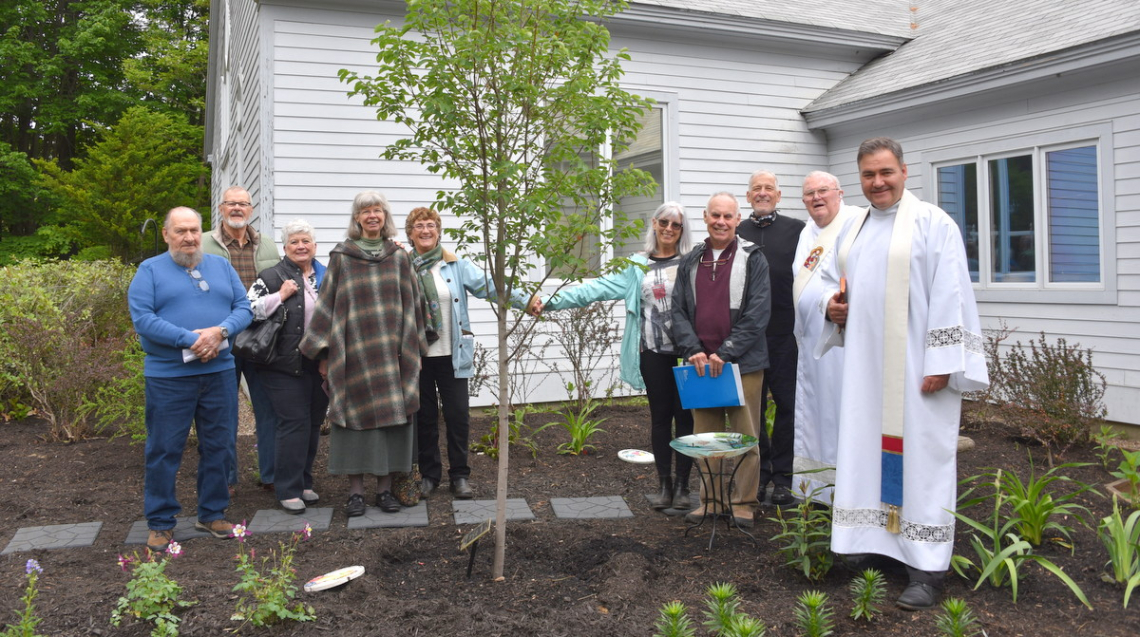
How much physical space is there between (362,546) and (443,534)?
445 millimetres

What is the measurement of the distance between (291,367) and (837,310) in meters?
3.09

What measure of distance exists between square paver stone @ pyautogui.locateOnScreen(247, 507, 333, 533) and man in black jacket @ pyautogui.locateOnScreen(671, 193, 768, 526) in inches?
83.1

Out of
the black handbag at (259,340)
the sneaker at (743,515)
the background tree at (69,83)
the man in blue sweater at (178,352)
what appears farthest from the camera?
the background tree at (69,83)

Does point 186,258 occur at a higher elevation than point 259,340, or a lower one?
higher

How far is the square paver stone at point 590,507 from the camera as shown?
5121mm

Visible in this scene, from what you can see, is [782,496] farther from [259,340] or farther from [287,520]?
[259,340]

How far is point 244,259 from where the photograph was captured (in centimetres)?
566

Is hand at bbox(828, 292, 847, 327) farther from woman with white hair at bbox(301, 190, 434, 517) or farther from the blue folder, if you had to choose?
woman with white hair at bbox(301, 190, 434, 517)

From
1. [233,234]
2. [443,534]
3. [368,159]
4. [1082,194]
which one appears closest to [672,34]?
[368,159]

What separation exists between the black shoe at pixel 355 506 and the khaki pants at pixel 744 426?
6.48 ft

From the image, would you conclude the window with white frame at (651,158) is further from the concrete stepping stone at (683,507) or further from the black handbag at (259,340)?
the black handbag at (259,340)

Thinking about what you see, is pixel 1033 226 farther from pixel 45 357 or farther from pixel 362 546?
pixel 45 357

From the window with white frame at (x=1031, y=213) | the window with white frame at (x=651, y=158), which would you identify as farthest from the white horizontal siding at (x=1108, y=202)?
the window with white frame at (x=651, y=158)

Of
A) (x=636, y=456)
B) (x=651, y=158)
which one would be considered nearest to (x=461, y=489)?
(x=636, y=456)
